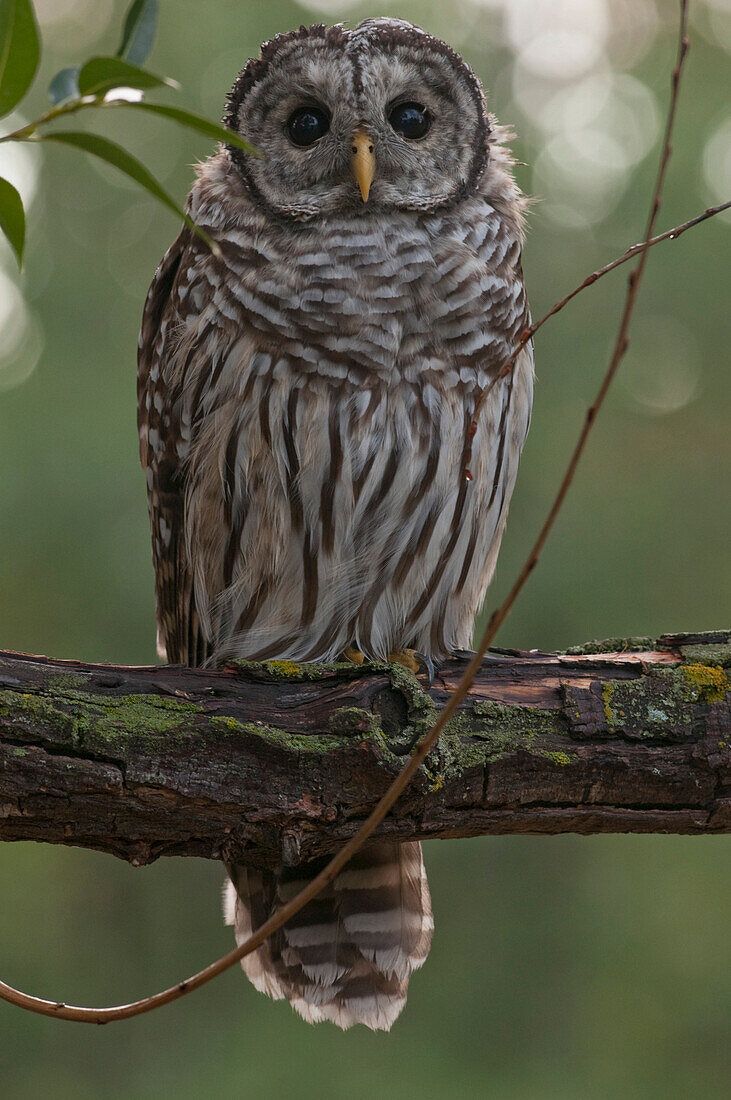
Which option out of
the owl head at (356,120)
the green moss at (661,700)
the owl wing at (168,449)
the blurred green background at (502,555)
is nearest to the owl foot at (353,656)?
the owl wing at (168,449)

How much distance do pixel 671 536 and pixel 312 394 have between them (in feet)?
12.8

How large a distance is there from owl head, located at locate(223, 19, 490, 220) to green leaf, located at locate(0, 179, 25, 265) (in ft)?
4.94

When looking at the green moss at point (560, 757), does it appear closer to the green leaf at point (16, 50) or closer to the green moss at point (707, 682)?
the green moss at point (707, 682)

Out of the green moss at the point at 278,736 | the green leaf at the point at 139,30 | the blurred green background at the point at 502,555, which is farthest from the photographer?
the blurred green background at the point at 502,555

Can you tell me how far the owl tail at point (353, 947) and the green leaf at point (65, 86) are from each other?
6.24ft

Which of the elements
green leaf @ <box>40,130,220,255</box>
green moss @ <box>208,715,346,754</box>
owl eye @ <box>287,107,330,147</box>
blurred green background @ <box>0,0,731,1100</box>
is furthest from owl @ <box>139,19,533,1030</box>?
blurred green background @ <box>0,0,731,1100</box>

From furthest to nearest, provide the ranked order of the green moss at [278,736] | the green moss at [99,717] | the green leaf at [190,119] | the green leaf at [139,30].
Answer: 1. the green moss at [278,736]
2. the green moss at [99,717]
3. the green leaf at [139,30]
4. the green leaf at [190,119]

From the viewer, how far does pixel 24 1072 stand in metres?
6.34

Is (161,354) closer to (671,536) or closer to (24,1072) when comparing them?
(671,536)

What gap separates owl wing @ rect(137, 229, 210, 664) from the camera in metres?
2.56

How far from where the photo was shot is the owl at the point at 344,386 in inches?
92.4

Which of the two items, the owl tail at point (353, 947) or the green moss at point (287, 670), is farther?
the owl tail at point (353, 947)

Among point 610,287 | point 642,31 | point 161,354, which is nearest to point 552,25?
point 642,31

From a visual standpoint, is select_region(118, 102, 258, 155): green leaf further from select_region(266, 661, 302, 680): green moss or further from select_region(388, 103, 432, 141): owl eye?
select_region(388, 103, 432, 141): owl eye
